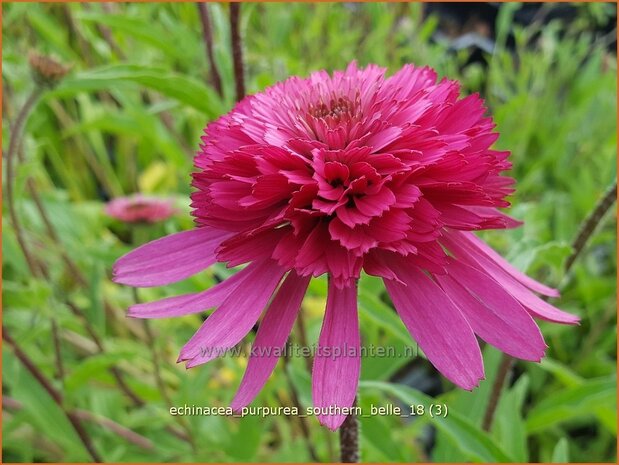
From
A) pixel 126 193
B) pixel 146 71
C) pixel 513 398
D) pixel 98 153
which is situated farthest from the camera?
pixel 126 193

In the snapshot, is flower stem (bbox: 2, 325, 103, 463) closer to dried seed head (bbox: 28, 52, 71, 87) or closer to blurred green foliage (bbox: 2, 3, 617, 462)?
blurred green foliage (bbox: 2, 3, 617, 462)

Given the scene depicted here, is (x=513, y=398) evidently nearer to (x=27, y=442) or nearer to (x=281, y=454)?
(x=281, y=454)

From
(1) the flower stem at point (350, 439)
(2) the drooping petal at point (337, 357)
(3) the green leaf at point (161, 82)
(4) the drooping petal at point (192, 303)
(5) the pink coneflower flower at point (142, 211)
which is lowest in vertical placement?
(1) the flower stem at point (350, 439)

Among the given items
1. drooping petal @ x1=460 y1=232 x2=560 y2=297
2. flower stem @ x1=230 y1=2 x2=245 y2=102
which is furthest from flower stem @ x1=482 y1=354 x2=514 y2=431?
flower stem @ x1=230 y1=2 x2=245 y2=102

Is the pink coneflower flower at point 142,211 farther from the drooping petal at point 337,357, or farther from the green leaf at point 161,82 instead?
the drooping petal at point 337,357

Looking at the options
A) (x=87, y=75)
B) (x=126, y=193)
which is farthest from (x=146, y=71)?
(x=126, y=193)

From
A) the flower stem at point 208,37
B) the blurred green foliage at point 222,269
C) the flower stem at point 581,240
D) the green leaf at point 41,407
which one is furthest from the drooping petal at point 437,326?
the green leaf at point 41,407
